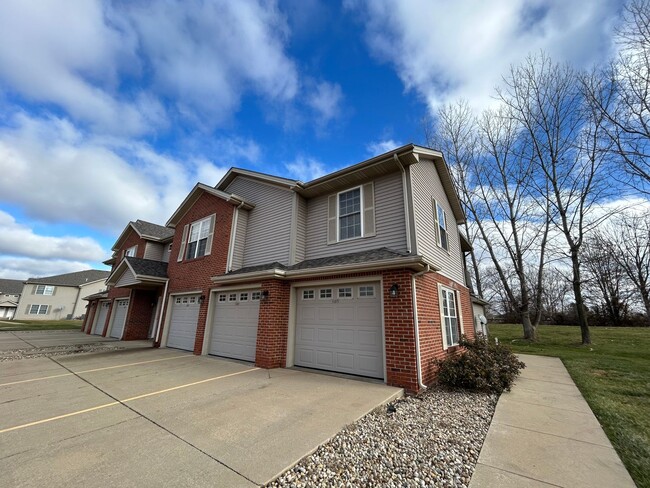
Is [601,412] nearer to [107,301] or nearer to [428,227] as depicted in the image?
[428,227]

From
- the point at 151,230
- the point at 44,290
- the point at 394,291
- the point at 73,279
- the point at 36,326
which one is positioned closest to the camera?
the point at 394,291

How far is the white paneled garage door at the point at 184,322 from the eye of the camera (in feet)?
36.9

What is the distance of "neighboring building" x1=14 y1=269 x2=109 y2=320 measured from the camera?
39469 millimetres

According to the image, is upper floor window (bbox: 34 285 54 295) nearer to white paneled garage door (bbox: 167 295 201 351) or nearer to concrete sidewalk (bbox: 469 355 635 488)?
white paneled garage door (bbox: 167 295 201 351)

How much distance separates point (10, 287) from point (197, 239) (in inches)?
2449

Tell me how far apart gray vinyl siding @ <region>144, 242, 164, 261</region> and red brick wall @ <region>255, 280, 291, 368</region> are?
487 inches

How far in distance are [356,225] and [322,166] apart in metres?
7.02

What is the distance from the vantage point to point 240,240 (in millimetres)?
10812

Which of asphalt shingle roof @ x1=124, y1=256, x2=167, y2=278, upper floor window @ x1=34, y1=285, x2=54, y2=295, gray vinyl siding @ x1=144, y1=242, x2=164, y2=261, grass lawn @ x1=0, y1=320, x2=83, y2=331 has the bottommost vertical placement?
grass lawn @ x1=0, y1=320, x2=83, y2=331

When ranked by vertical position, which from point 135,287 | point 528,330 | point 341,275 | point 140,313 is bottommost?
point 528,330

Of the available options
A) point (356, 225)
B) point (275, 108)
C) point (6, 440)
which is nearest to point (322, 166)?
point (275, 108)

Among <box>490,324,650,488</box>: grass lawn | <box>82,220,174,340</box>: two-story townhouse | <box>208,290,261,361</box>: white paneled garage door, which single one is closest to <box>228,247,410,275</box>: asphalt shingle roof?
<box>208,290,261,361</box>: white paneled garage door

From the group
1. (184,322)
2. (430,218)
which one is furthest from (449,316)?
(184,322)

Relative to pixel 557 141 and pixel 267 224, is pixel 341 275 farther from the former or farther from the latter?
pixel 557 141
